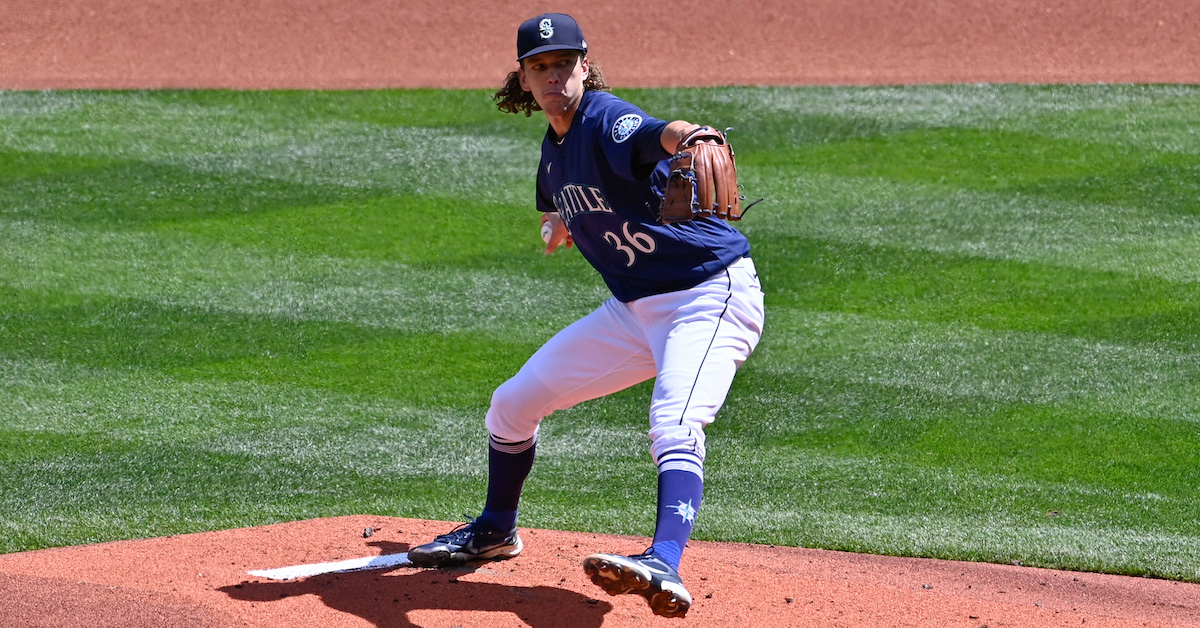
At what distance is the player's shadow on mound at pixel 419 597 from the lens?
402cm

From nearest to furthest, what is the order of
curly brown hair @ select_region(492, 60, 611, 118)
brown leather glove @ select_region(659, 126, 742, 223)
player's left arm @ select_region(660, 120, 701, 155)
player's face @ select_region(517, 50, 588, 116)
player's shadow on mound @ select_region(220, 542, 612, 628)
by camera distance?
brown leather glove @ select_region(659, 126, 742, 223) < player's left arm @ select_region(660, 120, 701, 155) < player's shadow on mound @ select_region(220, 542, 612, 628) < player's face @ select_region(517, 50, 588, 116) < curly brown hair @ select_region(492, 60, 611, 118)

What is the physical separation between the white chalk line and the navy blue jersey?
1.26m

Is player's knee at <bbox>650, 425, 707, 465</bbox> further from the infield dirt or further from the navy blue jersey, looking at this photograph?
the infield dirt

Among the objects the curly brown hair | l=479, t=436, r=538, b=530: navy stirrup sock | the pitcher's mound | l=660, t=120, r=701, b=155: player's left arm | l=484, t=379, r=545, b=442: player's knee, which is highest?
the curly brown hair

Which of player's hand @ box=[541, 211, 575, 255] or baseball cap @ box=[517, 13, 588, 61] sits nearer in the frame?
baseball cap @ box=[517, 13, 588, 61]

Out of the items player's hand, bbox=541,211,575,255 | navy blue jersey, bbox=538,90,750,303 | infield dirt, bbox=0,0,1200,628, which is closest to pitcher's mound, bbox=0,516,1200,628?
navy blue jersey, bbox=538,90,750,303

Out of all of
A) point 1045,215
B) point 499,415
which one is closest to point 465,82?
point 1045,215

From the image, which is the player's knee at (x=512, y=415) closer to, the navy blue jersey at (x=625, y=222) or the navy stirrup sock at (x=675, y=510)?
the navy blue jersey at (x=625, y=222)

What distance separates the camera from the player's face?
413cm

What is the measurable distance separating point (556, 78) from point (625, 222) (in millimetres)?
501

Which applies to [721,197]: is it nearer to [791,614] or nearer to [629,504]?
[791,614]

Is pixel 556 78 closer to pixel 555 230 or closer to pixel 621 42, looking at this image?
pixel 555 230

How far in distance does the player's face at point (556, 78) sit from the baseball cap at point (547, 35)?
0.13 ft

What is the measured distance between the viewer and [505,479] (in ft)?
15.1
